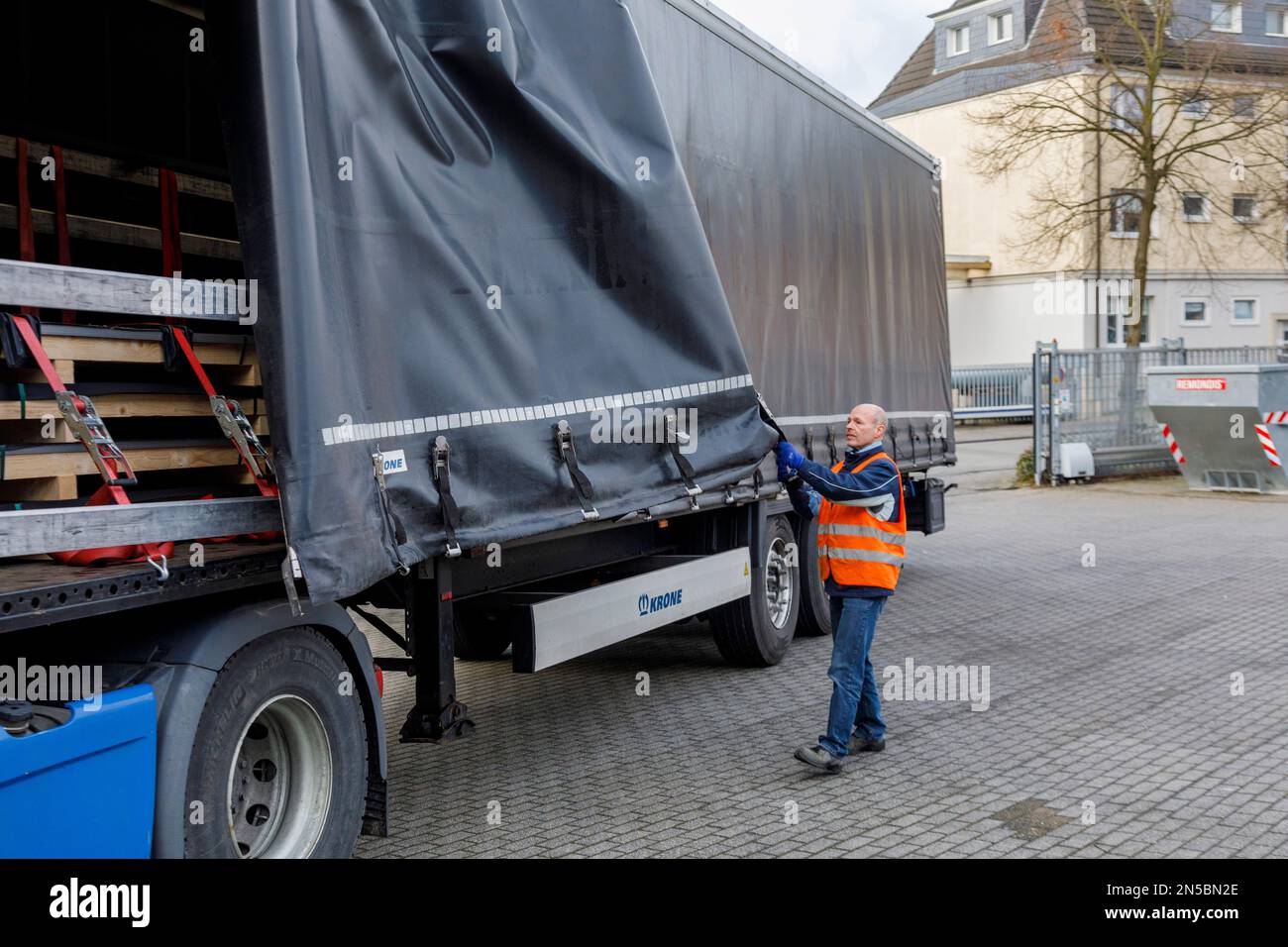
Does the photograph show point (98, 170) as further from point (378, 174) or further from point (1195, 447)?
point (1195, 447)

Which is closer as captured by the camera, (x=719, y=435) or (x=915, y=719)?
(x=719, y=435)

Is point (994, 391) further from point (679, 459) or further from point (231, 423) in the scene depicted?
point (231, 423)

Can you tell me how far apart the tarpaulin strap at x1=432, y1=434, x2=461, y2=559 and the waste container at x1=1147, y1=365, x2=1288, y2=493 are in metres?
16.8

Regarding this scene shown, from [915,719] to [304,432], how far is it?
184 inches

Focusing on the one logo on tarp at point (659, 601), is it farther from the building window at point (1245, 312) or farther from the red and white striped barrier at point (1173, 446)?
the building window at point (1245, 312)

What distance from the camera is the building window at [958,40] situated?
141 feet

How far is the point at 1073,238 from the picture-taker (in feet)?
118

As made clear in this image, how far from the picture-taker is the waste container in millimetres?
18516

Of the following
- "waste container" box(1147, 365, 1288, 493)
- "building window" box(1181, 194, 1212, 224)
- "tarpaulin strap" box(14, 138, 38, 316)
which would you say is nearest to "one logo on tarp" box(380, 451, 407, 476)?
"tarpaulin strap" box(14, 138, 38, 316)

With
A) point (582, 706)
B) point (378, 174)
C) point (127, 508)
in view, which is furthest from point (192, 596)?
point (582, 706)

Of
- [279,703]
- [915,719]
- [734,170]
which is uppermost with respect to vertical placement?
[734,170]

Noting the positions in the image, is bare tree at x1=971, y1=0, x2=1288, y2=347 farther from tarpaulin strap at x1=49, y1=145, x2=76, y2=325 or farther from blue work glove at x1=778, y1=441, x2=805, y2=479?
tarpaulin strap at x1=49, y1=145, x2=76, y2=325

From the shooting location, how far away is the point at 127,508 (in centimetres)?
363
